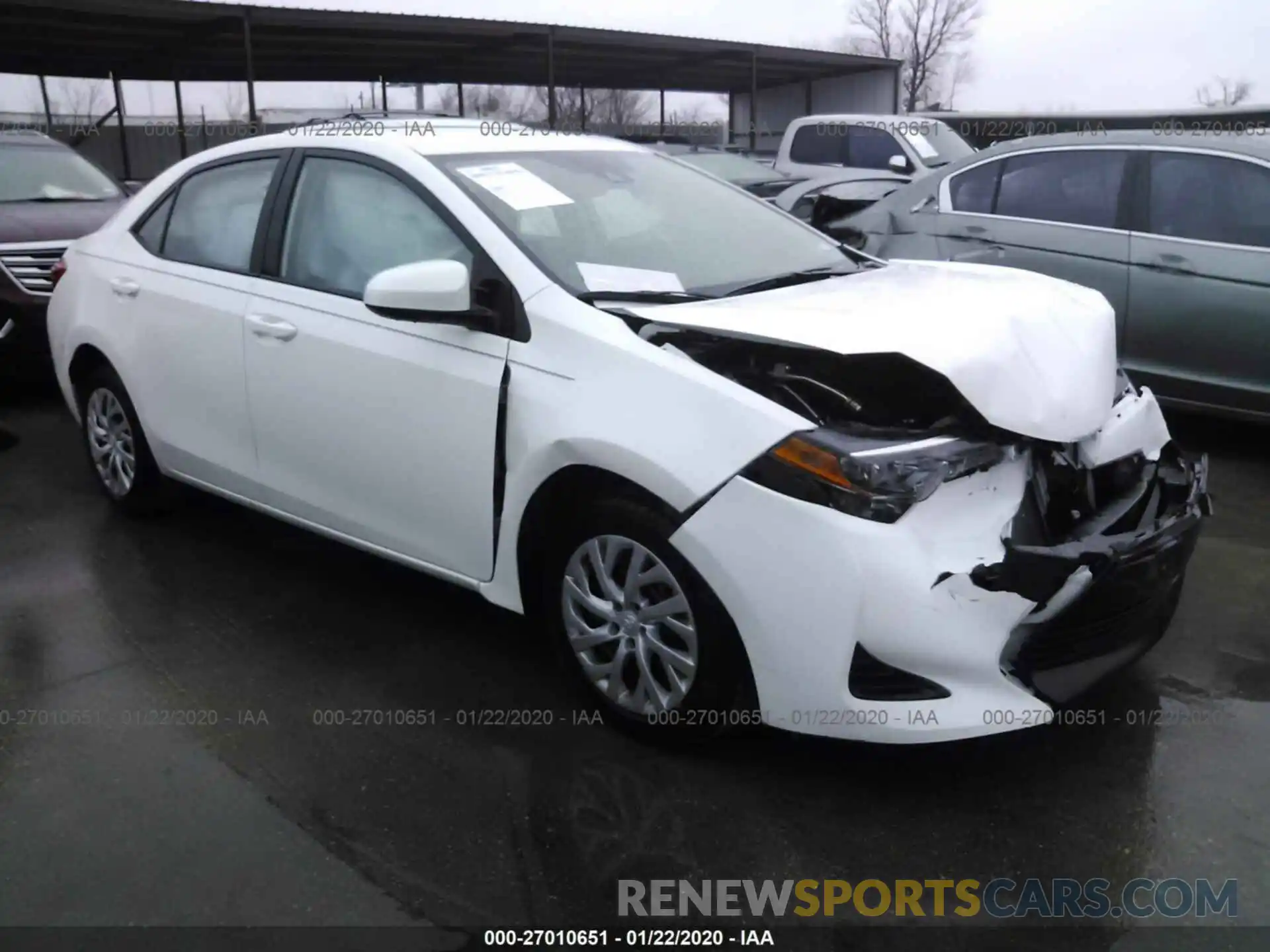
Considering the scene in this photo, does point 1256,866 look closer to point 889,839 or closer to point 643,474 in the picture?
point 889,839

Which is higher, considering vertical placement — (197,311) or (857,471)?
(197,311)

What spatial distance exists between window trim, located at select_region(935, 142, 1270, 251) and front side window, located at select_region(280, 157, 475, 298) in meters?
3.62

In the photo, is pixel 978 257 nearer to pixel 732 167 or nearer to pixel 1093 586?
pixel 1093 586

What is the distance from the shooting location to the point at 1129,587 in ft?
9.11

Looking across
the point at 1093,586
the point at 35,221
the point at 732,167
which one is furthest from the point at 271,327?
the point at 732,167

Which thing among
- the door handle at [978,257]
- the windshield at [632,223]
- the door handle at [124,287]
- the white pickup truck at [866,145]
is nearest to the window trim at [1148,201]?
the door handle at [978,257]

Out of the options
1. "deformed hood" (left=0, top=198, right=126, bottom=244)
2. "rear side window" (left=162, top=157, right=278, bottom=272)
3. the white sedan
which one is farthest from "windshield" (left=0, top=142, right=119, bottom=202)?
the white sedan

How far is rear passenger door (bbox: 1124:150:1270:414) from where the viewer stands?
17.5 ft

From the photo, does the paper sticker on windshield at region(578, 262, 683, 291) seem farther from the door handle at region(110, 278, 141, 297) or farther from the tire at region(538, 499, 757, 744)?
the door handle at region(110, 278, 141, 297)

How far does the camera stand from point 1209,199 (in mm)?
5543

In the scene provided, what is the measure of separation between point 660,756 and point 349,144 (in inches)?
88.9

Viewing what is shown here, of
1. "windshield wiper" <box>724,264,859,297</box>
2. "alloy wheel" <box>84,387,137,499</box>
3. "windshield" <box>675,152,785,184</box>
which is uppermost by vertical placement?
"windshield" <box>675,152,785,184</box>

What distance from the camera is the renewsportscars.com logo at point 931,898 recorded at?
249 cm

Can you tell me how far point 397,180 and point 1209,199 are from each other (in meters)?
4.04
